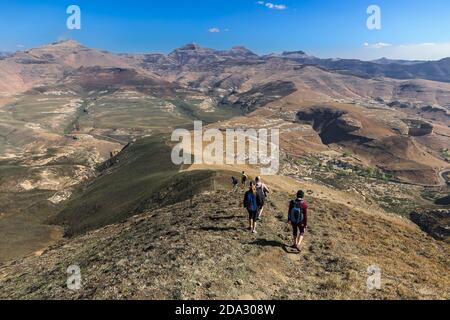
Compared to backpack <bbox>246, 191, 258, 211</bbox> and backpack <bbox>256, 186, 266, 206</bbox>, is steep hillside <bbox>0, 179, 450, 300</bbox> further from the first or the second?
backpack <bbox>256, 186, 266, 206</bbox>

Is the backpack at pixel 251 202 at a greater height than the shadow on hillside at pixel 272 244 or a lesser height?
greater

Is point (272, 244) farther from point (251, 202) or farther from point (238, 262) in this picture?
point (238, 262)

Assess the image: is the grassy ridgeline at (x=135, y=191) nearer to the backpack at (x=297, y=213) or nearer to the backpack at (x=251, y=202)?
the backpack at (x=251, y=202)

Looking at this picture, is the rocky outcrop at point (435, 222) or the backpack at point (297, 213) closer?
the backpack at point (297, 213)

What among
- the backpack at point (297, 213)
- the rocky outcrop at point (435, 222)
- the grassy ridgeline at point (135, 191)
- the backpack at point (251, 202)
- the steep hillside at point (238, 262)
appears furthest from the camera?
the rocky outcrop at point (435, 222)

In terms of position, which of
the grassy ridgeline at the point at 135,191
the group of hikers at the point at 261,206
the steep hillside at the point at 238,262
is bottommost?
the grassy ridgeline at the point at 135,191

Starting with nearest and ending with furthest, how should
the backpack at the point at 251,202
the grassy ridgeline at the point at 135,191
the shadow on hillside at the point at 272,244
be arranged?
the shadow on hillside at the point at 272,244
the backpack at the point at 251,202
the grassy ridgeline at the point at 135,191

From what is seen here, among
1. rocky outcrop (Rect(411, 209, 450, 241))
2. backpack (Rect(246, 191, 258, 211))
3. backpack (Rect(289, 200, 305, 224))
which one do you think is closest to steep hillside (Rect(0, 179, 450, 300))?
backpack (Rect(246, 191, 258, 211))

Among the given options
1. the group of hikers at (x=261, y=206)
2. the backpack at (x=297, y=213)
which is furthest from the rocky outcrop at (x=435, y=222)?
the backpack at (x=297, y=213)

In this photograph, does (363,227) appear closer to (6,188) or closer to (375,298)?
(375,298)

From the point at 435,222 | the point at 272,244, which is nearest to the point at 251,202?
the point at 272,244
